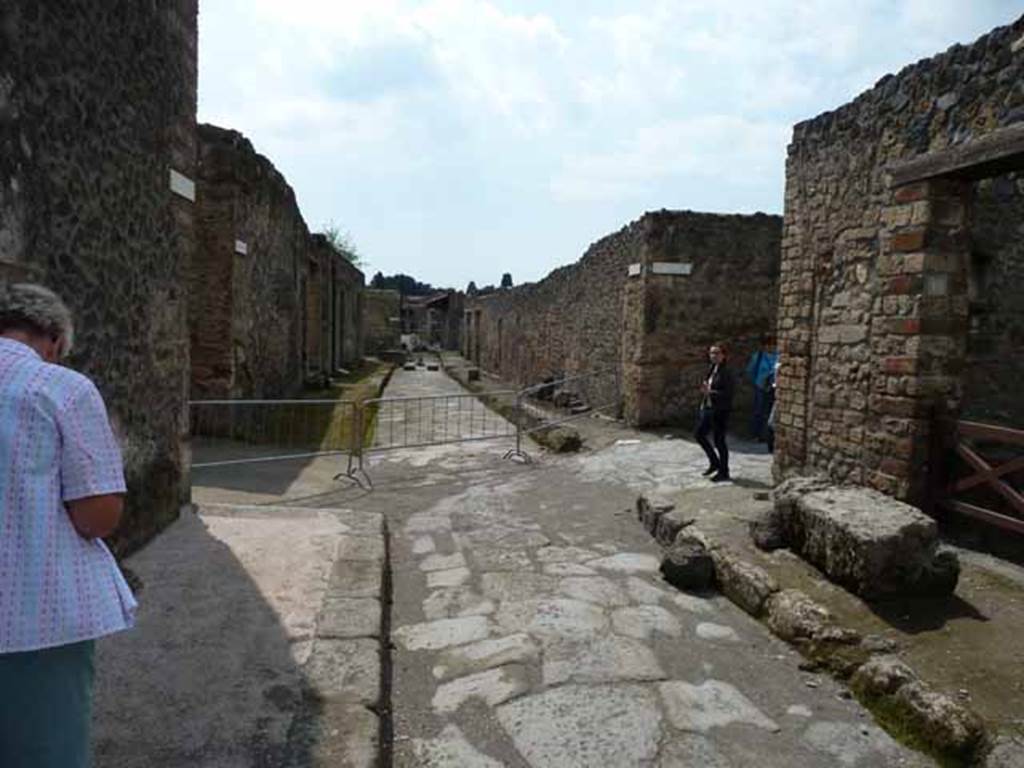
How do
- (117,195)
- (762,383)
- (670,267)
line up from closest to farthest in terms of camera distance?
1. (117,195)
2. (762,383)
3. (670,267)

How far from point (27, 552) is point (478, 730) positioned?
2.00 metres

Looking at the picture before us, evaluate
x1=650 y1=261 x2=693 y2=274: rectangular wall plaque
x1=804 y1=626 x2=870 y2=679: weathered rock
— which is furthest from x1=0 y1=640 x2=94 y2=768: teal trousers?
x1=650 y1=261 x2=693 y2=274: rectangular wall plaque

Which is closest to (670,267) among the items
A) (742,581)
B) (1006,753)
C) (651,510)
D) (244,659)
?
(651,510)

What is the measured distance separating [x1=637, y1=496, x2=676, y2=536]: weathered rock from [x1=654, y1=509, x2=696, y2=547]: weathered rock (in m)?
0.06

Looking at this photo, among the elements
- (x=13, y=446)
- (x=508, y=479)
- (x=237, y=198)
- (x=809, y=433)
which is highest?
(x=237, y=198)

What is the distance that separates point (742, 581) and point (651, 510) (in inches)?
69.1

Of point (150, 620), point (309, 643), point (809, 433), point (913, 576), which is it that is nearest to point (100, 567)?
point (309, 643)

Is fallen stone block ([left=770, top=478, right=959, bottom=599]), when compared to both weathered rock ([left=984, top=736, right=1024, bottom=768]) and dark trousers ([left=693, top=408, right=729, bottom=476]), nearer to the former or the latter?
weathered rock ([left=984, top=736, right=1024, bottom=768])

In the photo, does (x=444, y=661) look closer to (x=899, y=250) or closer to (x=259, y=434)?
(x=899, y=250)

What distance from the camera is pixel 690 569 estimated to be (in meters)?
4.84

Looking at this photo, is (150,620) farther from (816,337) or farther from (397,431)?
(397,431)

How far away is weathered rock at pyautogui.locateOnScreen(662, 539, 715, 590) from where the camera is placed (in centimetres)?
484

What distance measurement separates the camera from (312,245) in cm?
1853

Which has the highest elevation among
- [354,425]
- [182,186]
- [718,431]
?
[182,186]
